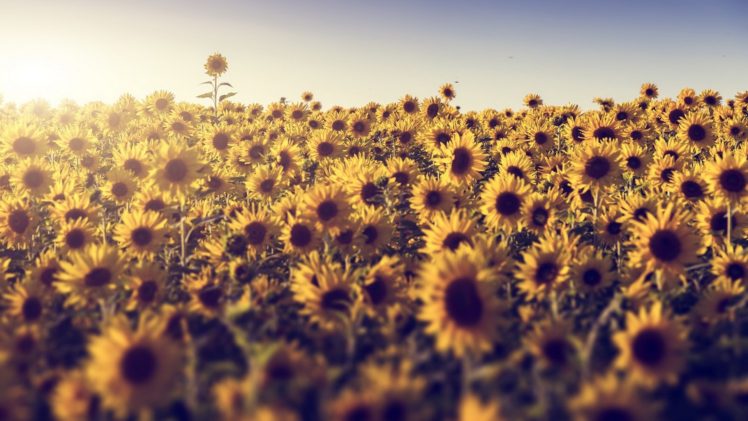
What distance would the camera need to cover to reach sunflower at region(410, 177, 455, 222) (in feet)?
23.2

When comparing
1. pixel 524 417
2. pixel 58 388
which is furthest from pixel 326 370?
pixel 58 388

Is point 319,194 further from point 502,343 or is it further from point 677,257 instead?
point 677,257

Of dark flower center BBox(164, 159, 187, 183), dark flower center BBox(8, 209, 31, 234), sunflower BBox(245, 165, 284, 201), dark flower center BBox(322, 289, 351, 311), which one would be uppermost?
sunflower BBox(245, 165, 284, 201)

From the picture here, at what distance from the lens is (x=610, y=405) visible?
2.75m

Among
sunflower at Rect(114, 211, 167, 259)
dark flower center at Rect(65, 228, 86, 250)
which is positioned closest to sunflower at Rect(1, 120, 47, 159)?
dark flower center at Rect(65, 228, 86, 250)

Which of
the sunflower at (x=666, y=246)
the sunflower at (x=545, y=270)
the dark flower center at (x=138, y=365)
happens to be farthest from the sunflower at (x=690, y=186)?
the dark flower center at (x=138, y=365)

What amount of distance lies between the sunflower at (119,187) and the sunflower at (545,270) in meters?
6.33

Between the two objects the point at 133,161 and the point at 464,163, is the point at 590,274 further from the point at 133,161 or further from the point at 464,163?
the point at 133,161

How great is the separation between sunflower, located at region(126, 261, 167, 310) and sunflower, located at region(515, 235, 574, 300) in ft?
12.1

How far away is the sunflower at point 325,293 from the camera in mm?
4414

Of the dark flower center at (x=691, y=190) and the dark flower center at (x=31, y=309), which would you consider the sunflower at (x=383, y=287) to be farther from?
the dark flower center at (x=691, y=190)

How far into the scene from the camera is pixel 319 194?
627 cm

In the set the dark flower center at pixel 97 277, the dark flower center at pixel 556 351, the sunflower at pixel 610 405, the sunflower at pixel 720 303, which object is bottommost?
the sunflower at pixel 610 405

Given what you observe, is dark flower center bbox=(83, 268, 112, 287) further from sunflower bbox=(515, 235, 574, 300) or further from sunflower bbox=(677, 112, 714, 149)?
sunflower bbox=(677, 112, 714, 149)
